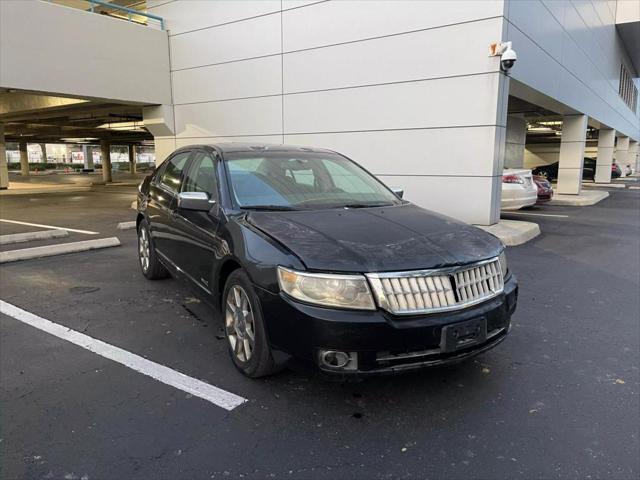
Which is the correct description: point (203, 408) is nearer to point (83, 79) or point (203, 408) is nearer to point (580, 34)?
point (83, 79)

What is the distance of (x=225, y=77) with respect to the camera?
1280 cm

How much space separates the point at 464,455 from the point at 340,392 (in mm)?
919

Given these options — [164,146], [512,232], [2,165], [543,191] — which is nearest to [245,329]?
[512,232]

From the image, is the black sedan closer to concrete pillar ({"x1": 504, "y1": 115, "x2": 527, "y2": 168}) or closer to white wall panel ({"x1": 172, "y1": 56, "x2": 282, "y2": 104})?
white wall panel ({"x1": 172, "y1": 56, "x2": 282, "y2": 104})

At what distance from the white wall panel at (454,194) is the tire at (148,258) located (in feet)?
18.9

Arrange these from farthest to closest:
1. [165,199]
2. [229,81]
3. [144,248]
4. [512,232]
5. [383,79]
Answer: [229,81]
[383,79]
[512,232]
[144,248]
[165,199]

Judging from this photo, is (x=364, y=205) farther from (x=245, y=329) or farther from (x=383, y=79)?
(x=383, y=79)

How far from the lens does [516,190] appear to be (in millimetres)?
11852

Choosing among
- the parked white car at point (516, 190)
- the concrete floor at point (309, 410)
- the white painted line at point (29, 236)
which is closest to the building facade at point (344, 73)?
the parked white car at point (516, 190)

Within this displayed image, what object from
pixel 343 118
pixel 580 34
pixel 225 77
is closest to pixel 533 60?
pixel 343 118

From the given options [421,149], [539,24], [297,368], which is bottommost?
[297,368]

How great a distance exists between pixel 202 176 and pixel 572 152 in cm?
1705

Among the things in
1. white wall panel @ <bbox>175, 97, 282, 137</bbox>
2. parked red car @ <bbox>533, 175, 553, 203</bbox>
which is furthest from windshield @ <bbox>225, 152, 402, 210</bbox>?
parked red car @ <bbox>533, 175, 553, 203</bbox>

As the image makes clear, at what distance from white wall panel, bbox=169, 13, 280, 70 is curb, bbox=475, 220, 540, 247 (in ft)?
21.7
